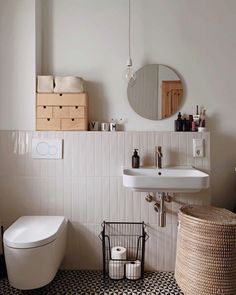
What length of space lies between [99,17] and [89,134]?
3.39 feet

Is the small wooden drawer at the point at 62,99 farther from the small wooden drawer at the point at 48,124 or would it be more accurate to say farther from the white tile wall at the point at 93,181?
the white tile wall at the point at 93,181

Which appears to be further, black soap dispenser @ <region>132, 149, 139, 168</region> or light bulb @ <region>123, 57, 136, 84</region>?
light bulb @ <region>123, 57, 136, 84</region>

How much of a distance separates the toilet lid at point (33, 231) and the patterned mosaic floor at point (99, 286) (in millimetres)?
432

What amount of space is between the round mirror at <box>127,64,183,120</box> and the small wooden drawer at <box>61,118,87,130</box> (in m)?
0.47

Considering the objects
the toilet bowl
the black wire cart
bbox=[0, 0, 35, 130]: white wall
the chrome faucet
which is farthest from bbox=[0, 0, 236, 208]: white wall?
the toilet bowl

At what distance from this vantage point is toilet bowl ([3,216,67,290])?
1602 mm

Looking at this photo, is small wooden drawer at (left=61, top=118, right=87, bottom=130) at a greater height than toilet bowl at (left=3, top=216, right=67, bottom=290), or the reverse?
small wooden drawer at (left=61, top=118, right=87, bottom=130)

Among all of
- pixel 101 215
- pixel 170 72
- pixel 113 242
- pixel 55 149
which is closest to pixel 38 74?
pixel 55 149

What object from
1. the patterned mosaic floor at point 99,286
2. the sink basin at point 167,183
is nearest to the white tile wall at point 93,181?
the patterned mosaic floor at point 99,286

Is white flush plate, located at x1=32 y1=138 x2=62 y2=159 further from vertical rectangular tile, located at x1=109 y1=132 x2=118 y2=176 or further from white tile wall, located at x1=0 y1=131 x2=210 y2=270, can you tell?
vertical rectangular tile, located at x1=109 y1=132 x2=118 y2=176

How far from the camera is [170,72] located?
226 centimetres

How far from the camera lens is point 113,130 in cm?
220

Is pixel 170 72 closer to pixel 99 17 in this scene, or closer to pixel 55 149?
pixel 99 17

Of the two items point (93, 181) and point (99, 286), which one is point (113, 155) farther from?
point (99, 286)
